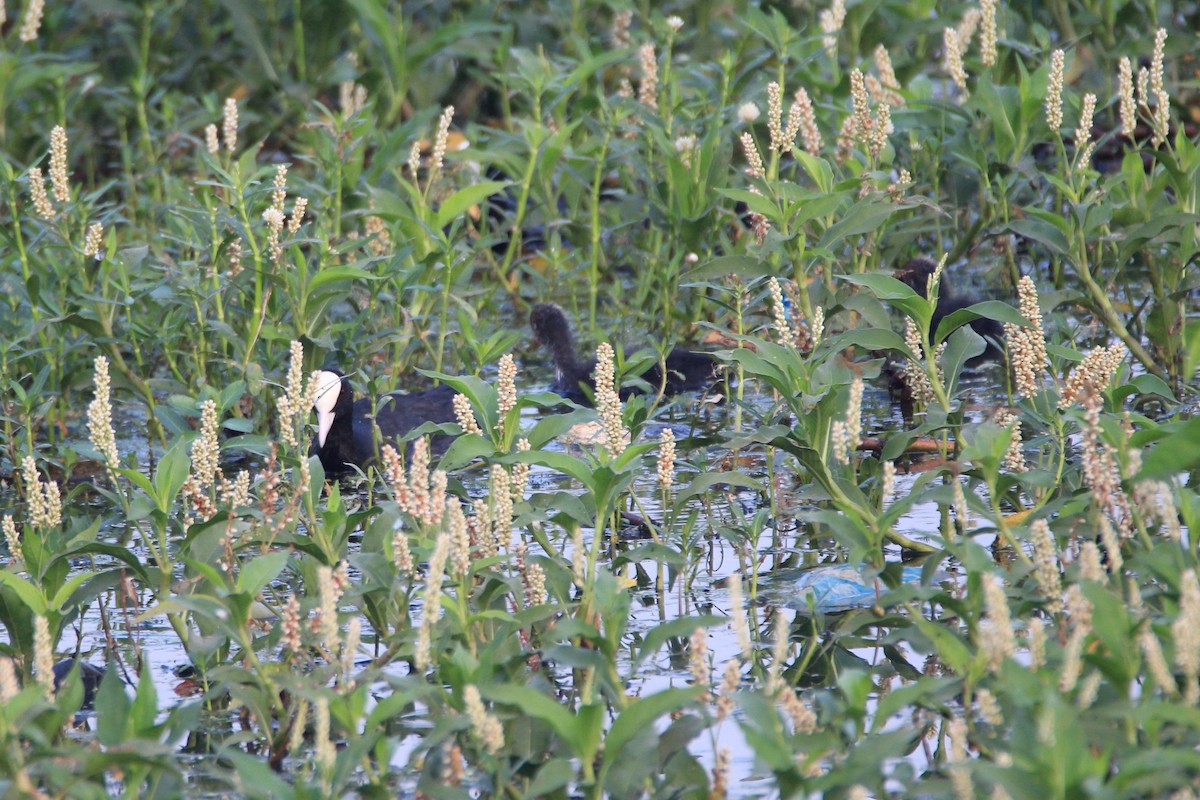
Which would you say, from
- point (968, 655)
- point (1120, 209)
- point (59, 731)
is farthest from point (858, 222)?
point (59, 731)

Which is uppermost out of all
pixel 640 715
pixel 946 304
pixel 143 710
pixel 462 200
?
pixel 462 200

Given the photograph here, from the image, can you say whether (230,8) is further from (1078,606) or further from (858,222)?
(1078,606)

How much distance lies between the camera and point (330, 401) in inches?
204

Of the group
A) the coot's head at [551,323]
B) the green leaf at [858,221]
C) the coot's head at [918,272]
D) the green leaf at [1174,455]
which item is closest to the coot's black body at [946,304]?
the coot's head at [918,272]

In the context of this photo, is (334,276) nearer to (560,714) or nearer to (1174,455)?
(560,714)

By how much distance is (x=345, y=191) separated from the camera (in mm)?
6152

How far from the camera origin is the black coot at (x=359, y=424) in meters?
5.17

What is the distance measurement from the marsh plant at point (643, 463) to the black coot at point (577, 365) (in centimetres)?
18

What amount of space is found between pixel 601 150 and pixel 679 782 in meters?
3.73

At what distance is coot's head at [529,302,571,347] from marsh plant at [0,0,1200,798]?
202 mm

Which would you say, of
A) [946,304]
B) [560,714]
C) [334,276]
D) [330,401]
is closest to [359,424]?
[330,401]

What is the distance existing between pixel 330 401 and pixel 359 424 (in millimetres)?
250

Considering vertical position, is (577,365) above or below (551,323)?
below

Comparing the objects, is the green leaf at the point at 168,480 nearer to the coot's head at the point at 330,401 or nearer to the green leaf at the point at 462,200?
the coot's head at the point at 330,401
